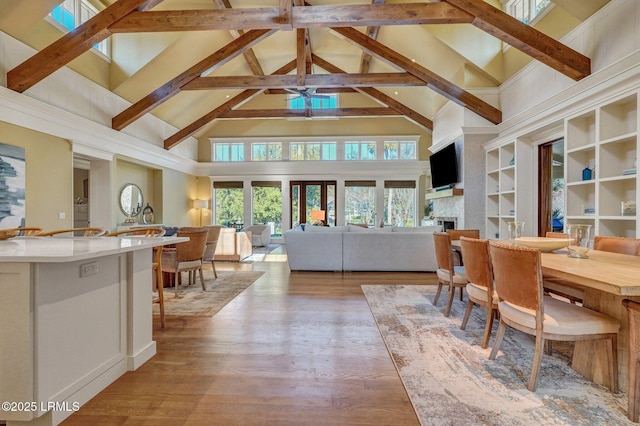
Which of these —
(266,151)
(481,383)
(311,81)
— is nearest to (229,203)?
(266,151)

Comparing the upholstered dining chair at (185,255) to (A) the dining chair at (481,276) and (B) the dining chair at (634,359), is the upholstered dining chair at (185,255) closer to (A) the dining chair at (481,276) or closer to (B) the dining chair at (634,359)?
(A) the dining chair at (481,276)

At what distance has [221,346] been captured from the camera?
265 centimetres

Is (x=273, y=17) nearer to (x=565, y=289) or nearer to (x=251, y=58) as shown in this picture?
(x=251, y=58)

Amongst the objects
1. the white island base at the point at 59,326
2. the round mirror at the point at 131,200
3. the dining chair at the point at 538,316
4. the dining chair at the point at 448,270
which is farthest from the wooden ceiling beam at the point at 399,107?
the white island base at the point at 59,326

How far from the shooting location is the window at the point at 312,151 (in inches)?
440

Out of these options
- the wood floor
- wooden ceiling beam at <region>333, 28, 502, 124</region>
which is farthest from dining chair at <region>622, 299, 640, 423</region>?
wooden ceiling beam at <region>333, 28, 502, 124</region>

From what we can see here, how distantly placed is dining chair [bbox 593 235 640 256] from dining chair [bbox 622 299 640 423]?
1255 mm


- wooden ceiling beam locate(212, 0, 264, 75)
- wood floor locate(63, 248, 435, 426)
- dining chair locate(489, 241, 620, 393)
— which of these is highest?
wooden ceiling beam locate(212, 0, 264, 75)

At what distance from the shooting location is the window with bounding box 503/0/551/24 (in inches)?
189

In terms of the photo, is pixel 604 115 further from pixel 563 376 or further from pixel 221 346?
pixel 221 346

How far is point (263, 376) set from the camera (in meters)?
2.17

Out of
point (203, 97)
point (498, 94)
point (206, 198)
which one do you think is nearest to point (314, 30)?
point (203, 97)

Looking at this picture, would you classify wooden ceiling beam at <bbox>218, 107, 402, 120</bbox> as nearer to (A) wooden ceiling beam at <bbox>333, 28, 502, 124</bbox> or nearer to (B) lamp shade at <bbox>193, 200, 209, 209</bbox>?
(B) lamp shade at <bbox>193, 200, 209, 209</bbox>

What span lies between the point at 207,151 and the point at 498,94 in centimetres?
922
